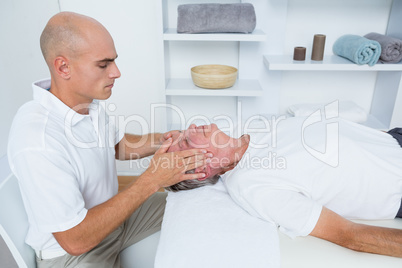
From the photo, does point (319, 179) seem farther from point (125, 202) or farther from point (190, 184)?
point (125, 202)

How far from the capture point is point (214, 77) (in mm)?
1836

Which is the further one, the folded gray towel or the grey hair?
the folded gray towel

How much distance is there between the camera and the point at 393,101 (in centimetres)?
198

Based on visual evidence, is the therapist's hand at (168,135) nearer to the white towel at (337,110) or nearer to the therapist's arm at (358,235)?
the therapist's arm at (358,235)

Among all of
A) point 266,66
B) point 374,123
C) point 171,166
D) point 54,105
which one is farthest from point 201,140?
point 374,123

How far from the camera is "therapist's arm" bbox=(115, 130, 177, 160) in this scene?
1.62m

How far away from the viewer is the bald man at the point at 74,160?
39.6 inches

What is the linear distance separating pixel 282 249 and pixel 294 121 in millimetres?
609

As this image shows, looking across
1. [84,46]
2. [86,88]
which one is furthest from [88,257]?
[84,46]

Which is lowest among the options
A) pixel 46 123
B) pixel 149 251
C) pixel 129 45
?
pixel 149 251

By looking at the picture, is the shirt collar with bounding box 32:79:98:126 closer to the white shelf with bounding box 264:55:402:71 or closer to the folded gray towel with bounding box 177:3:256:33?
the folded gray towel with bounding box 177:3:256:33

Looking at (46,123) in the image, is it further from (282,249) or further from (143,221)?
(282,249)

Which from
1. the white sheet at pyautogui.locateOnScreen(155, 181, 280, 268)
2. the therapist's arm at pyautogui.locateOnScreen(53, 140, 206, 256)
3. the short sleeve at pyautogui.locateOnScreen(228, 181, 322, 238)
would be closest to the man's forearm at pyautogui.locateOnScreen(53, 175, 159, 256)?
the therapist's arm at pyautogui.locateOnScreen(53, 140, 206, 256)

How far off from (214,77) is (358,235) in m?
1.08
